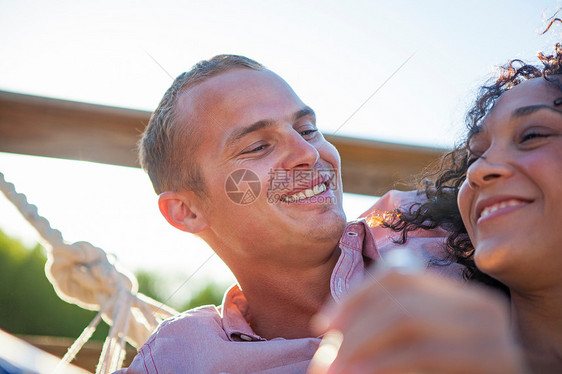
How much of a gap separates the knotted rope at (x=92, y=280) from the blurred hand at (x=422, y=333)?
3.72ft

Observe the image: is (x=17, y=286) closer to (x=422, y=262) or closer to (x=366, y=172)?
(x=366, y=172)

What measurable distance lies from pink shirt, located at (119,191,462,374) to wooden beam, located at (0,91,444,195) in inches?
15.9

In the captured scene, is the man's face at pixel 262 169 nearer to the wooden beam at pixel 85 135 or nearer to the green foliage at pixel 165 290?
the wooden beam at pixel 85 135

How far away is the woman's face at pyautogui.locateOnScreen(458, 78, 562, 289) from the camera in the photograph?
2.79 ft

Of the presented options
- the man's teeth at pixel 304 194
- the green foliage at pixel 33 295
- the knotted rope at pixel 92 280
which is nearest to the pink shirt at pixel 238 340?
the man's teeth at pixel 304 194

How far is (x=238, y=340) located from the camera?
129cm

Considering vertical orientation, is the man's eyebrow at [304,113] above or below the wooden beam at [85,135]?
above

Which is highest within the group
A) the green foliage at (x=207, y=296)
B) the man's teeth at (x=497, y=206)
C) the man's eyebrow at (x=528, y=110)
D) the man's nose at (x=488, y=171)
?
the man's eyebrow at (x=528, y=110)

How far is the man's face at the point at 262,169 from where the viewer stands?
132 centimetres

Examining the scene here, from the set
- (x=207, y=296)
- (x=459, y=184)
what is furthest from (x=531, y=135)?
(x=207, y=296)

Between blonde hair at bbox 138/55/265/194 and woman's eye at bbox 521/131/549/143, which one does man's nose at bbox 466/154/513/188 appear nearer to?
woman's eye at bbox 521/131/549/143

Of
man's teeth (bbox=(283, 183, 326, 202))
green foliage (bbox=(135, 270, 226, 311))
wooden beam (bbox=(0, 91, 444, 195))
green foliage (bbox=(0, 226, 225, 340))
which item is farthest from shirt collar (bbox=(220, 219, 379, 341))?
green foliage (bbox=(135, 270, 226, 311))

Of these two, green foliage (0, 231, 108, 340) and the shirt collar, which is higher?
the shirt collar

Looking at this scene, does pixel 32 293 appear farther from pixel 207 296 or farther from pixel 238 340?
pixel 238 340
